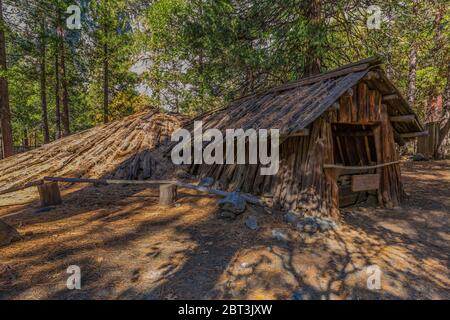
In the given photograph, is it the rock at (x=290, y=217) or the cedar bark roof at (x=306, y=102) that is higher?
the cedar bark roof at (x=306, y=102)

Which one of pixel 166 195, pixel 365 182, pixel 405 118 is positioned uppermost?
pixel 405 118

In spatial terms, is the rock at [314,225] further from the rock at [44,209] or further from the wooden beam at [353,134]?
the rock at [44,209]

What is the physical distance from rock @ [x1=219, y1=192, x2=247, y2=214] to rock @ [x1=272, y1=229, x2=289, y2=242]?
1069 mm

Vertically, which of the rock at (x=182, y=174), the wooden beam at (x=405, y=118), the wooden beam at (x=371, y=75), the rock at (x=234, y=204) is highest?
the wooden beam at (x=371, y=75)

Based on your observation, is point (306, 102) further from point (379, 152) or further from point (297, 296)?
point (297, 296)

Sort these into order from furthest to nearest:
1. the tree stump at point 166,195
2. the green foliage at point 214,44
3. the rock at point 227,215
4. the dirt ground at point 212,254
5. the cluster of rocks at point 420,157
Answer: the cluster of rocks at point 420,157
the green foliage at point 214,44
the tree stump at point 166,195
the rock at point 227,215
the dirt ground at point 212,254

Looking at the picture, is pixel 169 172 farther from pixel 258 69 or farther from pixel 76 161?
pixel 258 69

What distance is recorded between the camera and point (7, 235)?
453 centimetres

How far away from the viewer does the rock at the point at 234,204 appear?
5.92 m

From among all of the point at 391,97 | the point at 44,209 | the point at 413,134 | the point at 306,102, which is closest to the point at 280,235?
the point at 306,102

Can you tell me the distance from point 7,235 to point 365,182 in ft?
25.1

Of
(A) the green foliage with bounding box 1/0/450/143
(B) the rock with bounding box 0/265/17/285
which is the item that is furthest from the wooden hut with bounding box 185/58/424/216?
(B) the rock with bounding box 0/265/17/285

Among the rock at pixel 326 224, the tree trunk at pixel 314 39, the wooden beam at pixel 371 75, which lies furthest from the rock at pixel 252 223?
the tree trunk at pixel 314 39

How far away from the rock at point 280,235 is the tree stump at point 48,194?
18.8 feet
